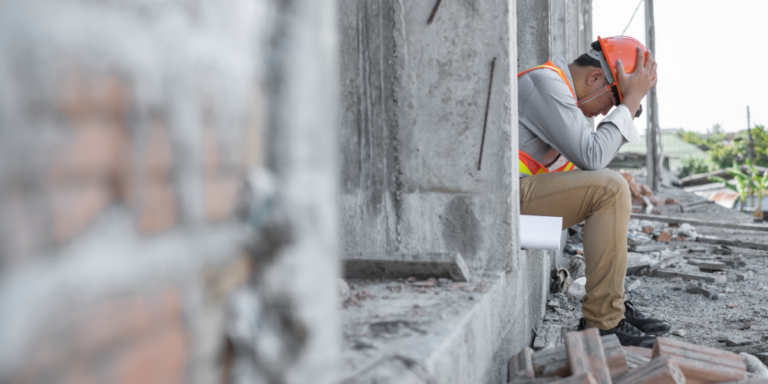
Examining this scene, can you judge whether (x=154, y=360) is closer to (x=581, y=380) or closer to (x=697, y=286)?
(x=581, y=380)

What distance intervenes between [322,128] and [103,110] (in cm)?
31

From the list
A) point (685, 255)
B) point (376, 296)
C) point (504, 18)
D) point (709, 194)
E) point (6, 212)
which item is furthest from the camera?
point (709, 194)

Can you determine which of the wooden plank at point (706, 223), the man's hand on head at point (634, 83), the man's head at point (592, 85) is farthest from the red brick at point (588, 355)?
the wooden plank at point (706, 223)

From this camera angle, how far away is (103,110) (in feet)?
1.53

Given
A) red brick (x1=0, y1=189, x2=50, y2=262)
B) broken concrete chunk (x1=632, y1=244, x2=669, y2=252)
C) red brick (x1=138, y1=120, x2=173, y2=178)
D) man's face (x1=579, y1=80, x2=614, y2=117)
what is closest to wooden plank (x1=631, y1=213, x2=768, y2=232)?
broken concrete chunk (x1=632, y1=244, x2=669, y2=252)

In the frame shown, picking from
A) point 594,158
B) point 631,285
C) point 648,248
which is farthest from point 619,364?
point 648,248

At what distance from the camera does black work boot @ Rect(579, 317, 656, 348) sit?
8.78 feet

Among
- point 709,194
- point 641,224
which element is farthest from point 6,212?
point 709,194

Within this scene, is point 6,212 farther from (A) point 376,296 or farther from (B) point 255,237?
(A) point 376,296

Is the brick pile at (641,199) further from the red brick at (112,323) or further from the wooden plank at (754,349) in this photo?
the red brick at (112,323)

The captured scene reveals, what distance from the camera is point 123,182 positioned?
0.49 m

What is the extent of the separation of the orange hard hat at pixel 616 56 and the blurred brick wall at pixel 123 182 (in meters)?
3.08

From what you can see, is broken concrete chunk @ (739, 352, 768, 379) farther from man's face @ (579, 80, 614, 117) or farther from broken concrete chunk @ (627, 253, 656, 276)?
broken concrete chunk @ (627, 253, 656, 276)

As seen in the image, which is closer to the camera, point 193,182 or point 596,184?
point 193,182
